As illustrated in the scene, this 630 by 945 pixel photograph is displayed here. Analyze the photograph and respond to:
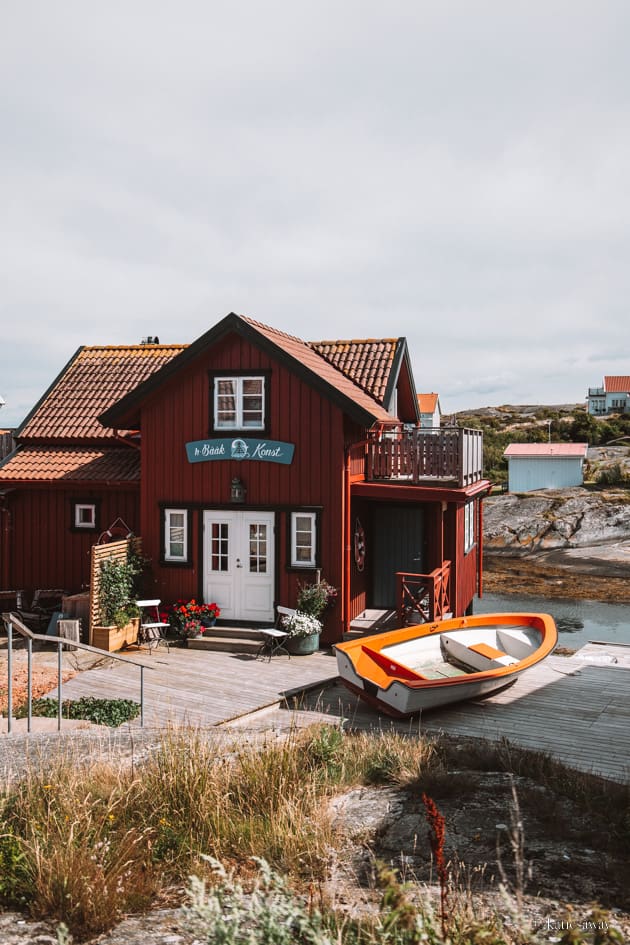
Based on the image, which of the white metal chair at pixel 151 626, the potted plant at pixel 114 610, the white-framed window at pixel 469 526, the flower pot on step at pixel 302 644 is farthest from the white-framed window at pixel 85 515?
the white-framed window at pixel 469 526

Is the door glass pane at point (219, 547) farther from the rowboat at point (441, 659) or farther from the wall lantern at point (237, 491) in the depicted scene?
the rowboat at point (441, 659)

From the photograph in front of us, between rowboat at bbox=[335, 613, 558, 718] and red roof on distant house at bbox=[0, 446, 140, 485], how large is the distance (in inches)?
266

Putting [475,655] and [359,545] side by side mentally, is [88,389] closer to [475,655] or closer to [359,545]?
[359,545]

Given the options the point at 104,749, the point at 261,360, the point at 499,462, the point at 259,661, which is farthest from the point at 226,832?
the point at 499,462

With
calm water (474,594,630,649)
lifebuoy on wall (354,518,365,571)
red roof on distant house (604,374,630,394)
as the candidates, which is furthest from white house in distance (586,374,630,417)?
lifebuoy on wall (354,518,365,571)

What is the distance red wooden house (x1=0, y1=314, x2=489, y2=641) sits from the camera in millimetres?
13836

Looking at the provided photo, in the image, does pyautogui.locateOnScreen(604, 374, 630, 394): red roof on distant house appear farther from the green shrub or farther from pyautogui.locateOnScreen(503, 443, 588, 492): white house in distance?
the green shrub

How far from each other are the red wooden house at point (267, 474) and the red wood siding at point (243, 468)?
2 centimetres

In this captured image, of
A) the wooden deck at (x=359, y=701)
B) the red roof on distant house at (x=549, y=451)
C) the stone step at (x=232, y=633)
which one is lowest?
the wooden deck at (x=359, y=701)

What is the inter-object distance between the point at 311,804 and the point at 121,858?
60.3 inches

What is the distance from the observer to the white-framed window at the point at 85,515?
1630 centimetres

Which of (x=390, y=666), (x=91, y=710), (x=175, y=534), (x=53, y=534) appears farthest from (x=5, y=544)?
(x=390, y=666)

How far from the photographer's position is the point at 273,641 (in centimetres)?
1320

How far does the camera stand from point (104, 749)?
7273mm
